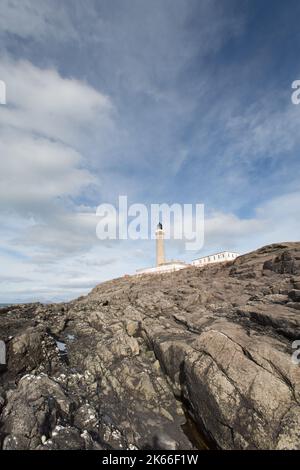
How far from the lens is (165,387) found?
1524cm

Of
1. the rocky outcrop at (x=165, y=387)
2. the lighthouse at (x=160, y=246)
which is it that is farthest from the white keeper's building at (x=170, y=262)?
the rocky outcrop at (x=165, y=387)

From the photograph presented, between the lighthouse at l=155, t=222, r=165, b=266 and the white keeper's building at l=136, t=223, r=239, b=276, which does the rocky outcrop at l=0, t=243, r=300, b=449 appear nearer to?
the white keeper's building at l=136, t=223, r=239, b=276

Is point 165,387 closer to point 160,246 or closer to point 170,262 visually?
point 170,262

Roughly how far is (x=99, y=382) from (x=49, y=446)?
21.2 ft

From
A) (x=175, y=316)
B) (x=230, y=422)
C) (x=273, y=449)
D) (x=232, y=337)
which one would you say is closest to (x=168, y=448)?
(x=230, y=422)

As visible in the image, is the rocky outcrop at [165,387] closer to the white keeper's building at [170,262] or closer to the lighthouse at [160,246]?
the white keeper's building at [170,262]

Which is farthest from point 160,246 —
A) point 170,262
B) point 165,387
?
point 165,387

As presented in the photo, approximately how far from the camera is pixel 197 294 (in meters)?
30.8

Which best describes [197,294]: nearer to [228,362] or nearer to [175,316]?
[175,316]

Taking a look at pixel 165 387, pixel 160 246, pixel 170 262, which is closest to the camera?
pixel 165 387

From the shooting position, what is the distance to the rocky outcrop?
34.6 ft

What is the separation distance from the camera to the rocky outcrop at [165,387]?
34.6ft

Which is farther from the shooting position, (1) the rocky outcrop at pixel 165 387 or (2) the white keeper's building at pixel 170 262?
(2) the white keeper's building at pixel 170 262

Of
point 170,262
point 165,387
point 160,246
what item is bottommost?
point 165,387
